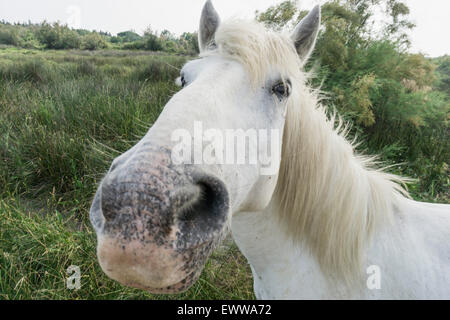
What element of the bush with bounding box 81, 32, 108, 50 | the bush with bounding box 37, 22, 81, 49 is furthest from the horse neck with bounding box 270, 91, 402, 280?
the bush with bounding box 81, 32, 108, 50

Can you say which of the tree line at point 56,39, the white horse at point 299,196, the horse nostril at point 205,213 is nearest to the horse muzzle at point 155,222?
the horse nostril at point 205,213

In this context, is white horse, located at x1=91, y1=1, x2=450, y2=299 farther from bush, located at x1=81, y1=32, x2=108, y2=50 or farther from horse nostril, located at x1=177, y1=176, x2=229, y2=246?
bush, located at x1=81, y1=32, x2=108, y2=50

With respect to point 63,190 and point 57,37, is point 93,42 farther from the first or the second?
point 63,190

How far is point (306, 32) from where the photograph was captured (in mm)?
1421

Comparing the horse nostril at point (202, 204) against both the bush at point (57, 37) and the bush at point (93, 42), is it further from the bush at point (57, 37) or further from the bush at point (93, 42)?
the bush at point (93, 42)

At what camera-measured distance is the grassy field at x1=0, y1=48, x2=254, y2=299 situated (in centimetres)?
227

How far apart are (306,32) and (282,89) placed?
0.50 meters

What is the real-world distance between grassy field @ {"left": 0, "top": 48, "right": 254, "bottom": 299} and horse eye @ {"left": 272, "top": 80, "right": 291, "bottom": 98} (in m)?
0.81

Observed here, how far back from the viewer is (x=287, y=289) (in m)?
1.35

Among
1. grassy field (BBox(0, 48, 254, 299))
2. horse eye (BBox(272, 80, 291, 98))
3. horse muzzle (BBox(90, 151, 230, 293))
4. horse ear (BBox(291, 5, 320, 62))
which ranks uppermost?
horse ear (BBox(291, 5, 320, 62))

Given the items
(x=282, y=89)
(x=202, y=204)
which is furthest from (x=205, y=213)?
(x=282, y=89)

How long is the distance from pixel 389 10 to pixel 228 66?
21.0 ft

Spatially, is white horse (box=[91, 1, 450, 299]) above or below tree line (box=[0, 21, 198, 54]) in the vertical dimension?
below

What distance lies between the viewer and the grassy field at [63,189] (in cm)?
227
